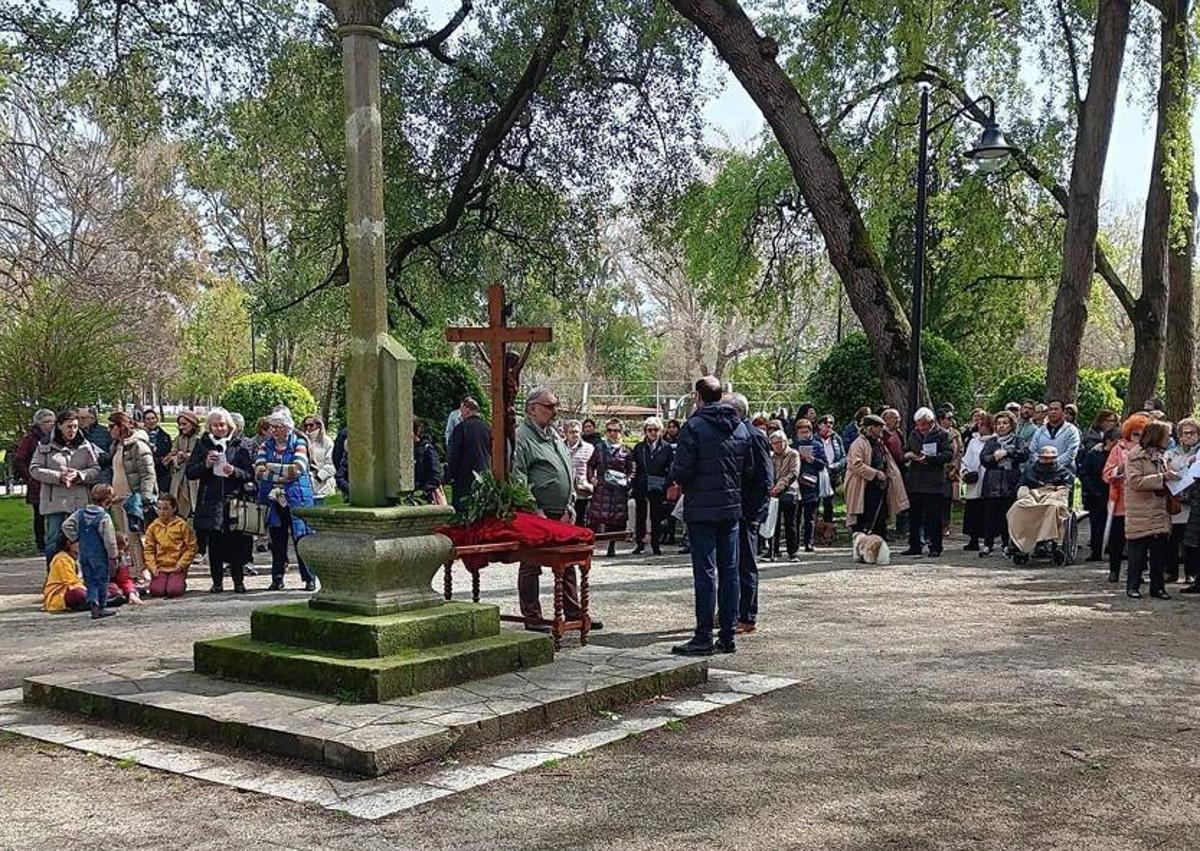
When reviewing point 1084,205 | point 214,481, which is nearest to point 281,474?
point 214,481

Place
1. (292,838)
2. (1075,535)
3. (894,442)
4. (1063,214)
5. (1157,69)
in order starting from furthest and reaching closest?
(1063,214) < (1157,69) < (894,442) < (1075,535) < (292,838)

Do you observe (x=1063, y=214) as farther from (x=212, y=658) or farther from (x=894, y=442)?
(x=212, y=658)

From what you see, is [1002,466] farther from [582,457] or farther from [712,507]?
[712,507]

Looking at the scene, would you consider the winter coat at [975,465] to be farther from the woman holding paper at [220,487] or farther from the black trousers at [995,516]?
the woman holding paper at [220,487]

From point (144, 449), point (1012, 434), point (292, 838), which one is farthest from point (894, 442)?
point (292, 838)

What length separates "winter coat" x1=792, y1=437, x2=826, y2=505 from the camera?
14.6 m

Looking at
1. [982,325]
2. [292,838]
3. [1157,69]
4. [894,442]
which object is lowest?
[292,838]

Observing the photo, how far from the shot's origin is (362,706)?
6.19 m

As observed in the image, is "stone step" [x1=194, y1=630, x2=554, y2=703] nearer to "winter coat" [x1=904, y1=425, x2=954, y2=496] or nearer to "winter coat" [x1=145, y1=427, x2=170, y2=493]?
"winter coat" [x1=145, y1=427, x2=170, y2=493]

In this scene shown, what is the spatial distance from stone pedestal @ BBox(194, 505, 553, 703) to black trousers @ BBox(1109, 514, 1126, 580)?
281 inches

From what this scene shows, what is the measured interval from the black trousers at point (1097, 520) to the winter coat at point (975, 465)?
3.94 ft

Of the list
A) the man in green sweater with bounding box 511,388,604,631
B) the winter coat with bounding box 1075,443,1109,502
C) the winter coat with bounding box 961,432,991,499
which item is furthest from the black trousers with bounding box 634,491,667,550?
the man in green sweater with bounding box 511,388,604,631

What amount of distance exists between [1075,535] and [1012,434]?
136 centimetres

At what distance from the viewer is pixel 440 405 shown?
2186cm
